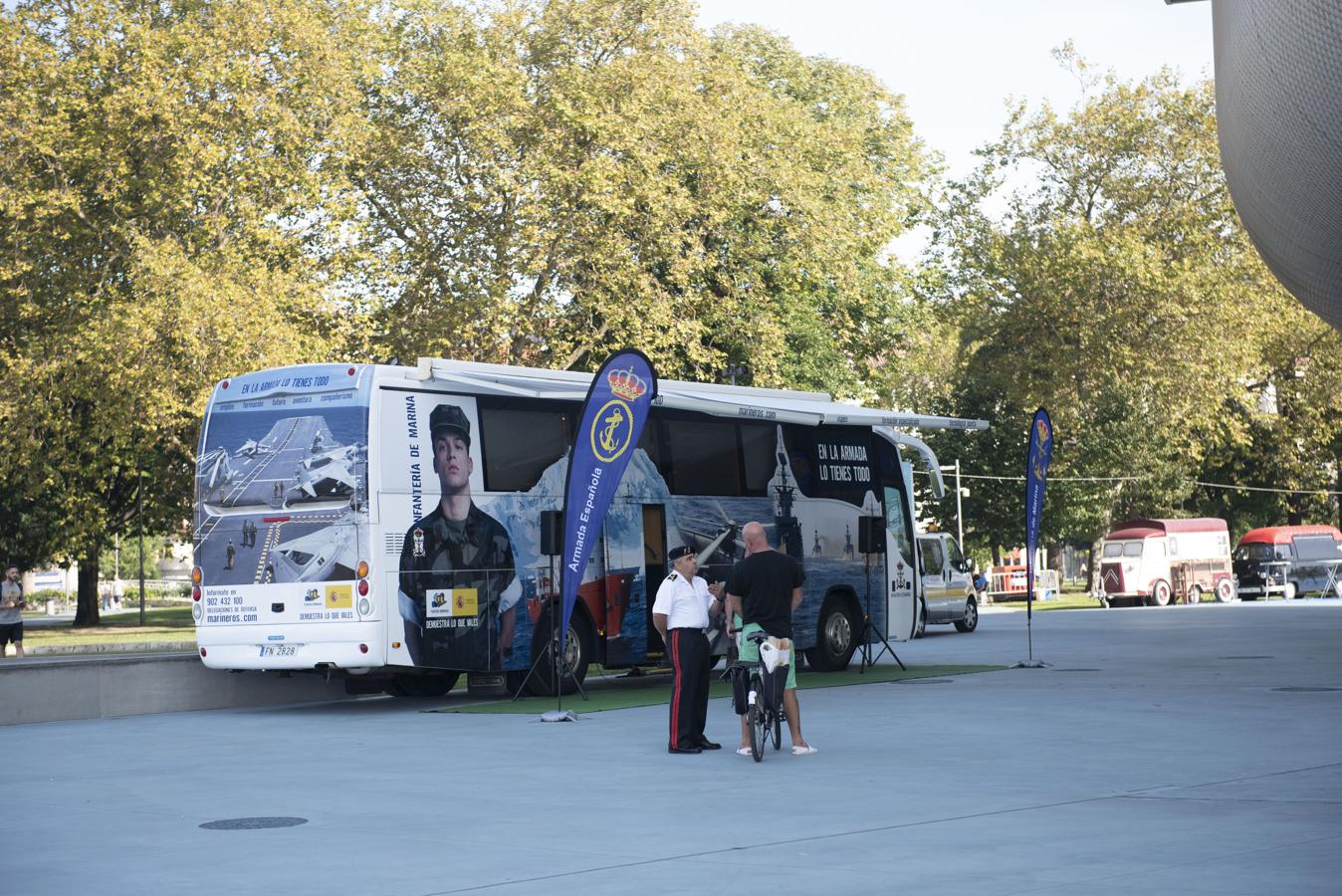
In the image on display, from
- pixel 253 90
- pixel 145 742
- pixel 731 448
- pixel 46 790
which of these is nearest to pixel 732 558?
pixel 731 448

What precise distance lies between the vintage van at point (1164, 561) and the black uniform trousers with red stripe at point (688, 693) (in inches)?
1849

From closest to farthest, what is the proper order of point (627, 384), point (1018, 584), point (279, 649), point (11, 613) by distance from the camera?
point (627, 384), point (279, 649), point (11, 613), point (1018, 584)

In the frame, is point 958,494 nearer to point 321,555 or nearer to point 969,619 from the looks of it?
point 969,619

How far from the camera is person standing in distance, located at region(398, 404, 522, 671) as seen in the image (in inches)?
774

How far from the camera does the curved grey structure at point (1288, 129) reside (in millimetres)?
9133

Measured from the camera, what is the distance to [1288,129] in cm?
979

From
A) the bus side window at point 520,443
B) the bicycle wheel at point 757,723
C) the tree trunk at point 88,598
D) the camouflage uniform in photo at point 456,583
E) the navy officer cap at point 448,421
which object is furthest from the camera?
the tree trunk at point 88,598

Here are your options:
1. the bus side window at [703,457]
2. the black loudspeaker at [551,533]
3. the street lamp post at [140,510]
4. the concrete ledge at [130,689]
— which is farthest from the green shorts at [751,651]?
the street lamp post at [140,510]

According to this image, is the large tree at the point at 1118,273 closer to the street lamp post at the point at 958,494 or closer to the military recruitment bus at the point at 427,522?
the street lamp post at the point at 958,494

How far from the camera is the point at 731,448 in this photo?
23922mm

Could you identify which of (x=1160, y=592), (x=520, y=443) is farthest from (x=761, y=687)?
(x=1160, y=592)

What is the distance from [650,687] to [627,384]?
6330 millimetres

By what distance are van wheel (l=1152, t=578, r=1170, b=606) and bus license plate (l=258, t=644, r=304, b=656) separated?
45.3 metres

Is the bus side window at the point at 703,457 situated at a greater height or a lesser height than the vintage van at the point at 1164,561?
greater
